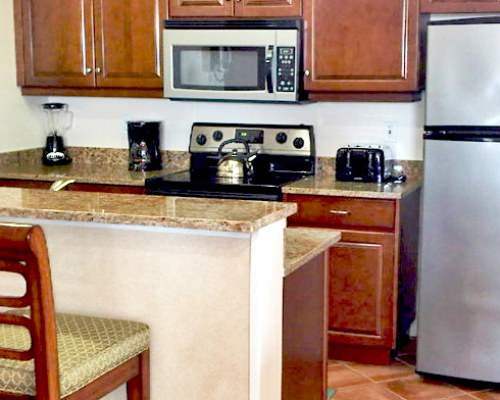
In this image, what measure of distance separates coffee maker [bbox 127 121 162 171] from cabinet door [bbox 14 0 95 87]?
364 mm

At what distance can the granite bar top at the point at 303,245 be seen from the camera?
86.0 inches

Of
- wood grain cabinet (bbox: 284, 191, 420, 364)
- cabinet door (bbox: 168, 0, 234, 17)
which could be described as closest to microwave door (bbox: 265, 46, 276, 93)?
cabinet door (bbox: 168, 0, 234, 17)

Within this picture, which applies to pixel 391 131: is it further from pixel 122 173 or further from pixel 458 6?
pixel 122 173

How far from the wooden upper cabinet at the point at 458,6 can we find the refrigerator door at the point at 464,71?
0.31 m

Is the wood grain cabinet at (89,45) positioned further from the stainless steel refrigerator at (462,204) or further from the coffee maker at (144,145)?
the stainless steel refrigerator at (462,204)

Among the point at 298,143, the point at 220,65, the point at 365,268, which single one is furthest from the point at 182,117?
the point at 365,268

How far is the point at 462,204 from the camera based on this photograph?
11.3ft

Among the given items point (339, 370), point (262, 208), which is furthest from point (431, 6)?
point (262, 208)

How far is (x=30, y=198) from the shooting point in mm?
2213

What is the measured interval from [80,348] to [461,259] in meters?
2.10

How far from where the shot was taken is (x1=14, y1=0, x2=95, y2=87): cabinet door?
4.41 m

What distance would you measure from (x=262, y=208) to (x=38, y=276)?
0.65 m

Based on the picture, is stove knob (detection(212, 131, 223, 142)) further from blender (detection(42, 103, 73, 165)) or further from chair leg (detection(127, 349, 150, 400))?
chair leg (detection(127, 349, 150, 400))

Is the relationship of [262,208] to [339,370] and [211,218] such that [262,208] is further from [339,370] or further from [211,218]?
[339,370]
